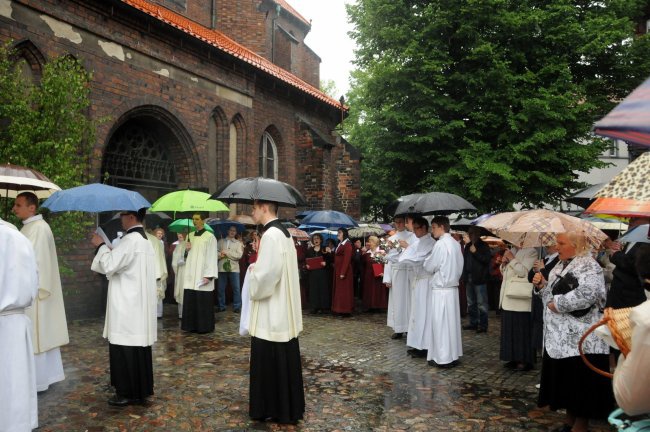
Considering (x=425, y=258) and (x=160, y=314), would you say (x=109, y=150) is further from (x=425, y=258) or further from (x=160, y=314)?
(x=425, y=258)

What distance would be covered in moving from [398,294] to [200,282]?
12.3 feet

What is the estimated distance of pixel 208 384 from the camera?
6.34 m

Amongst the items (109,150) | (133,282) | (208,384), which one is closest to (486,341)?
(208,384)

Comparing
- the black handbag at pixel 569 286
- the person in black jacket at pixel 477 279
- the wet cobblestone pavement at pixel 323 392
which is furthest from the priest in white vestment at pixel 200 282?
the black handbag at pixel 569 286

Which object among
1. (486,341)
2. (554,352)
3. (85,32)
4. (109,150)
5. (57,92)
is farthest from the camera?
(109,150)

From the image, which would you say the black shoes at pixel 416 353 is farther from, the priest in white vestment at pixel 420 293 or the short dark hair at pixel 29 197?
the short dark hair at pixel 29 197

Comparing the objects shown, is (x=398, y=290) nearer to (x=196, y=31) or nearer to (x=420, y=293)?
(x=420, y=293)

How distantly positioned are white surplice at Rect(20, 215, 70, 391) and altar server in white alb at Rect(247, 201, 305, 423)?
8.34ft

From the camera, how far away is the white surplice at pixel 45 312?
5.91 meters

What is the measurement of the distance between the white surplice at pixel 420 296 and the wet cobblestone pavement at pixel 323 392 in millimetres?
332

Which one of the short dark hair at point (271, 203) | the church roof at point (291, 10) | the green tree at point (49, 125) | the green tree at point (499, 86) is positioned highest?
the church roof at point (291, 10)

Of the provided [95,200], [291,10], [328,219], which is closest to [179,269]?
[328,219]

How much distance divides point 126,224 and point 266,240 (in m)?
1.80

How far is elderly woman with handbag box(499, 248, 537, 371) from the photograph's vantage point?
7301mm
